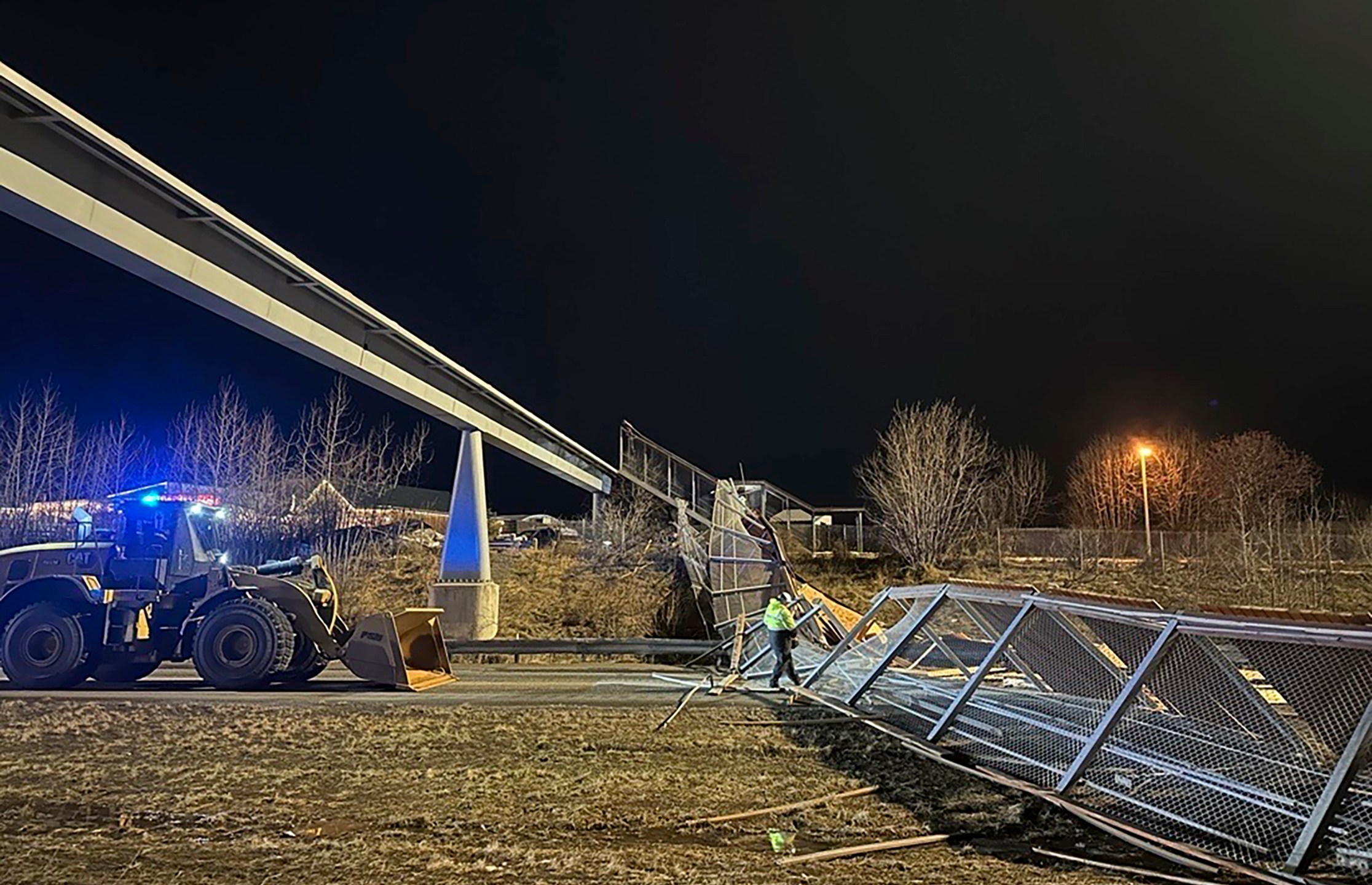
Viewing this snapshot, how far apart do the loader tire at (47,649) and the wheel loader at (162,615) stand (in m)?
0.02

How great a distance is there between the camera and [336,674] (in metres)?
16.8

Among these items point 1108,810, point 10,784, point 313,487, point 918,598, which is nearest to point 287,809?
Answer: point 10,784

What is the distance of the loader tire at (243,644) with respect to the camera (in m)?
13.6

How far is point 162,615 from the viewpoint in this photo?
14383mm

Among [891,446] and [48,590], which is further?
[891,446]

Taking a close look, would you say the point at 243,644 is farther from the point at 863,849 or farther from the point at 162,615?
the point at 863,849

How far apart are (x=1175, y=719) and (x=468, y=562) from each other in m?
18.0

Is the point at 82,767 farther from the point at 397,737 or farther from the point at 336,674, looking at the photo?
the point at 336,674

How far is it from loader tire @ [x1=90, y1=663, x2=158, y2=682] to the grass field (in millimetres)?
4207

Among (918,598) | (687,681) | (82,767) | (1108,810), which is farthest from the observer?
(687,681)

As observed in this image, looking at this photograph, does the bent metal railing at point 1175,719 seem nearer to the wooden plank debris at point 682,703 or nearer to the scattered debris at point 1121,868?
the scattered debris at point 1121,868

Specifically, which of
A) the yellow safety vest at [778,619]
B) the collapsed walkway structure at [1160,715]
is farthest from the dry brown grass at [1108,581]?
the collapsed walkway structure at [1160,715]

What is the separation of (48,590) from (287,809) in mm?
10219

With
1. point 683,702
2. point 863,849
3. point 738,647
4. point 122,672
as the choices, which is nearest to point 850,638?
point 683,702
